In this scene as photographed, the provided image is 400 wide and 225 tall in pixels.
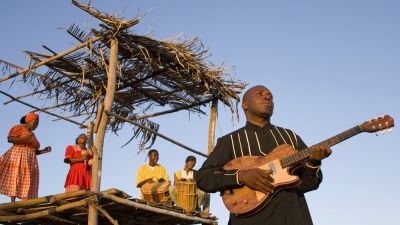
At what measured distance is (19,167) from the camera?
354 inches

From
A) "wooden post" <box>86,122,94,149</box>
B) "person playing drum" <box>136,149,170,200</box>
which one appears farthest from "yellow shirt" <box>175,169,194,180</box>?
"wooden post" <box>86,122,94,149</box>

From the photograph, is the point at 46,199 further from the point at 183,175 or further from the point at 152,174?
the point at 183,175

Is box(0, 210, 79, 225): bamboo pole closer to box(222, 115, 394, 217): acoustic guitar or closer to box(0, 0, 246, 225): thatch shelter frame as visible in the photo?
box(0, 0, 246, 225): thatch shelter frame

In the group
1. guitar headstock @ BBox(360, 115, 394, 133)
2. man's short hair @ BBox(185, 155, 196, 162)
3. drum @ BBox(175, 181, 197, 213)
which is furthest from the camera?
man's short hair @ BBox(185, 155, 196, 162)

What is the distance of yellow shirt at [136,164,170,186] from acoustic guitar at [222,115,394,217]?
7.17 meters

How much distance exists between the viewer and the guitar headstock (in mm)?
3694

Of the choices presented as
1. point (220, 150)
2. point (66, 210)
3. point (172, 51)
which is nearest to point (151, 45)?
point (172, 51)

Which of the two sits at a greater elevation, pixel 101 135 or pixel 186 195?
pixel 101 135

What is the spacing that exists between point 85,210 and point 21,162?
1.36m

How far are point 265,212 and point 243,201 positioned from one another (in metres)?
0.18

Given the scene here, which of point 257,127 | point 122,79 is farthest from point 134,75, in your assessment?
point 257,127

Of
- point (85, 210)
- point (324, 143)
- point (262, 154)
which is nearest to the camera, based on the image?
point (324, 143)

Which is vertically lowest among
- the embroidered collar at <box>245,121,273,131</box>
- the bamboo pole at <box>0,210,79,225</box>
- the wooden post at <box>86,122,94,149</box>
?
the bamboo pole at <box>0,210,79,225</box>

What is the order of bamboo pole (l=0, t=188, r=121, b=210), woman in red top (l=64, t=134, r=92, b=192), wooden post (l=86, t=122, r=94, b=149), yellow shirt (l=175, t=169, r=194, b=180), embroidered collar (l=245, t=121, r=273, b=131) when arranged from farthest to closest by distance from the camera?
wooden post (l=86, t=122, r=94, b=149), yellow shirt (l=175, t=169, r=194, b=180), woman in red top (l=64, t=134, r=92, b=192), bamboo pole (l=0, t=188, r=121, b=210), embroidered collar (l=245, t=121, r=273, b=131)
